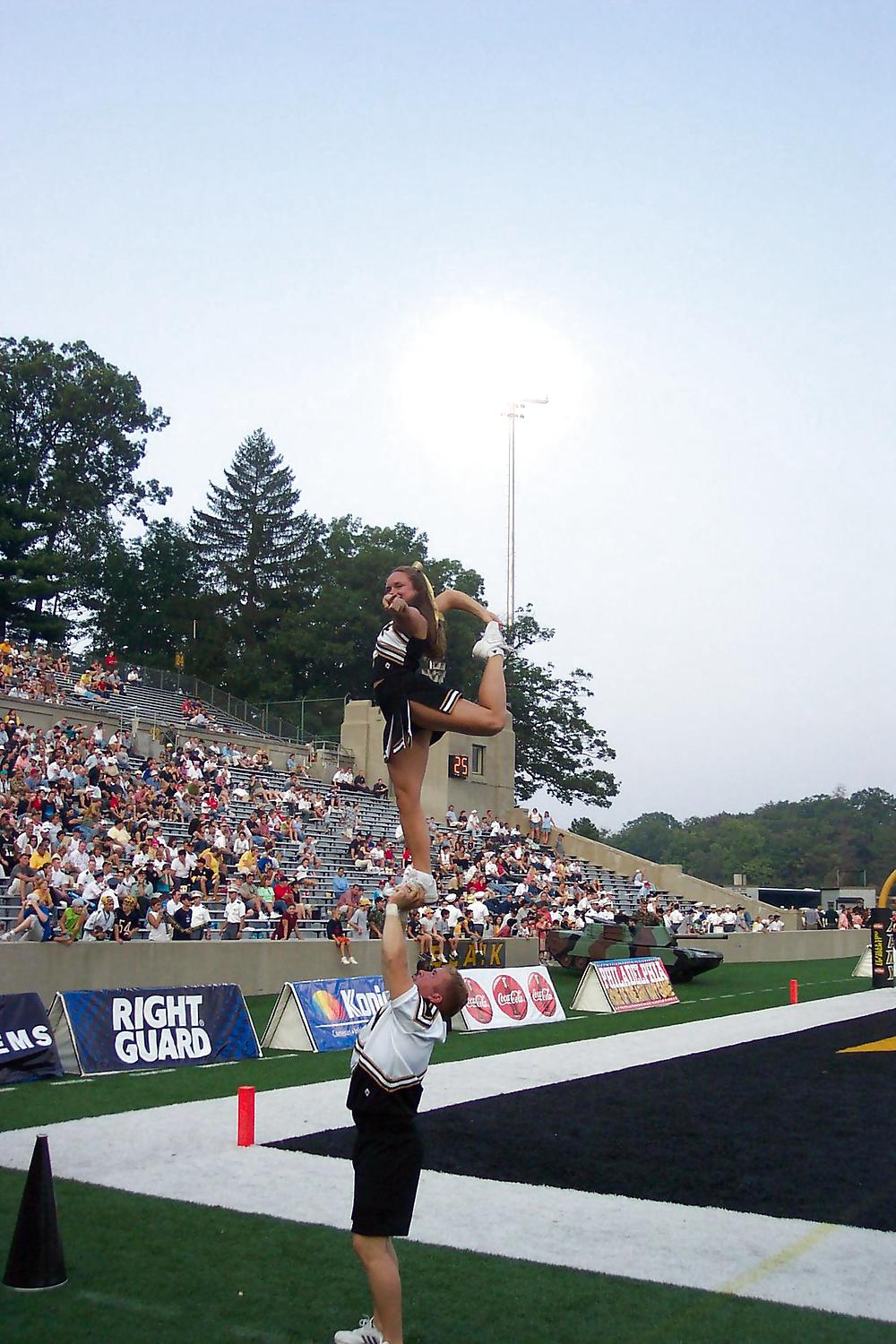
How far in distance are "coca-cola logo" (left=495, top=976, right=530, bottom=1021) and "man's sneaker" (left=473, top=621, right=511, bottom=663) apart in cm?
1272

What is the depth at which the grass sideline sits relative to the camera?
1080 cm

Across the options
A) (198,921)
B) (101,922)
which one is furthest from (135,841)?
(101,922)

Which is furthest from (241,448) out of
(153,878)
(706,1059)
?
(706,1059)

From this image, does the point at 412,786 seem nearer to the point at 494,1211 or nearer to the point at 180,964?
the point at 494,1211

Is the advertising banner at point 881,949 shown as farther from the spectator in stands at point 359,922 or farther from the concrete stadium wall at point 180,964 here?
the spectator in stands at point 359,922

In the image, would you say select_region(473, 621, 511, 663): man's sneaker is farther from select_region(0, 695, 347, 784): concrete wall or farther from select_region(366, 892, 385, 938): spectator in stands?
select_region(0, 695, 347, 784): concrete wall

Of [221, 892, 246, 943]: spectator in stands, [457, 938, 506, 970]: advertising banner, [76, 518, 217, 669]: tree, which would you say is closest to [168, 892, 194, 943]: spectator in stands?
[221, 892, 246, 943]: spectator in stands

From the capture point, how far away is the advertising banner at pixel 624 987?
20109mm

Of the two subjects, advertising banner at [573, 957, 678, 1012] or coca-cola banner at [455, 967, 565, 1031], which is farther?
advertising banner at [573, 957, 678, 1012]

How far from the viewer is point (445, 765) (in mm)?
39156

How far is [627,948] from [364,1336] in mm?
22157

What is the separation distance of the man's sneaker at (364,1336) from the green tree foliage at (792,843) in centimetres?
8357

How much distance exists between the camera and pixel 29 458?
55031 mm

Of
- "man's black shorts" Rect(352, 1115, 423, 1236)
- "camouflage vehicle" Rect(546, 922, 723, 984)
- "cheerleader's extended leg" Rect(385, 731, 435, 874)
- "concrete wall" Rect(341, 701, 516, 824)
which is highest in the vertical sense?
"concrete wall" Rect(341, 701, 516, 824)
